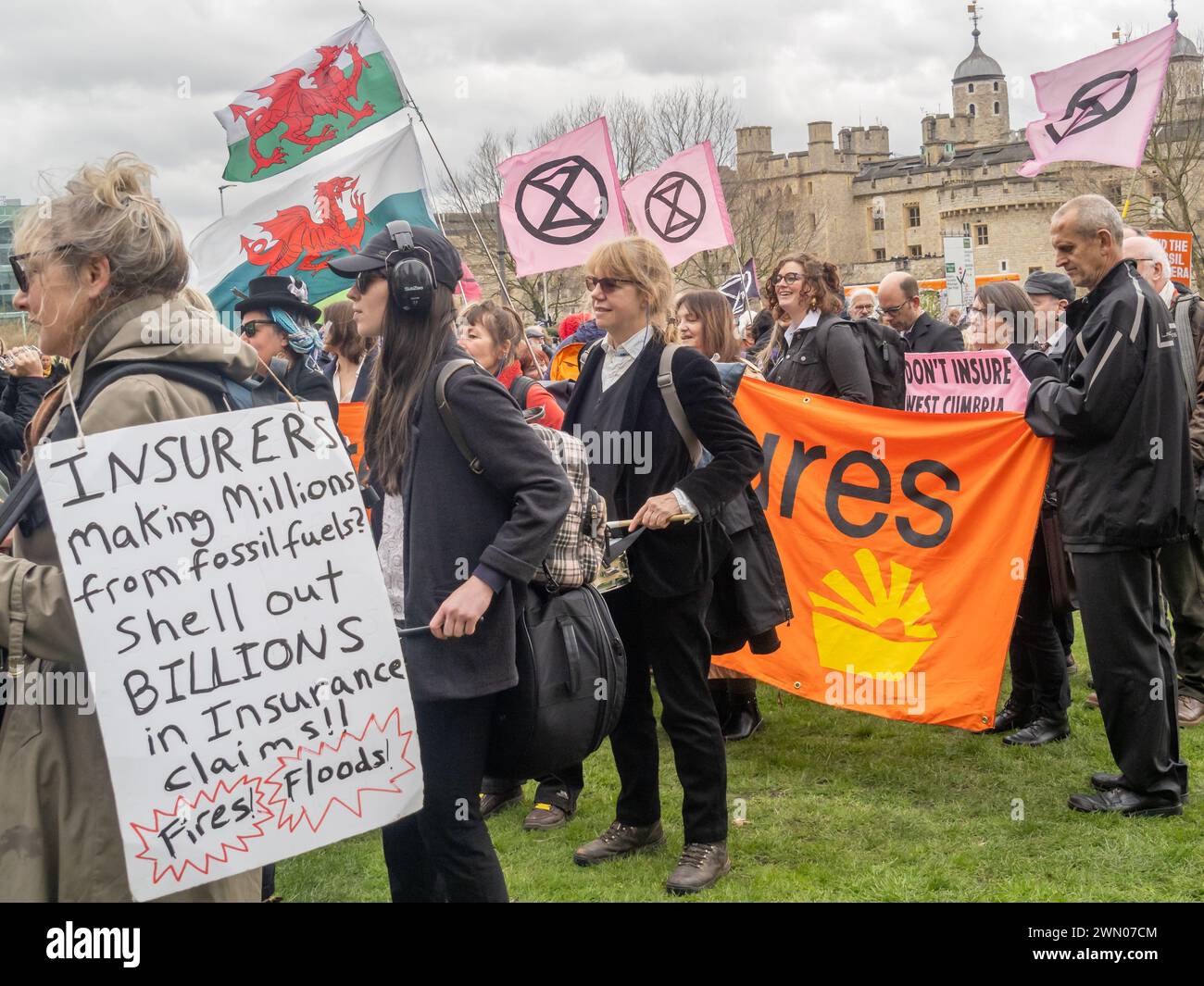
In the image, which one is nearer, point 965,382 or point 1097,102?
point 965,382

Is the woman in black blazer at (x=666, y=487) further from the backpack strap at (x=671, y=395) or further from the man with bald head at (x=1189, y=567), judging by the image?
the man with bald head at (x=1189, y=567)

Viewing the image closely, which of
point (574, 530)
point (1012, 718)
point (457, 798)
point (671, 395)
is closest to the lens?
point (457, 798)

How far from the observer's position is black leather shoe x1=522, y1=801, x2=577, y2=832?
5.26m

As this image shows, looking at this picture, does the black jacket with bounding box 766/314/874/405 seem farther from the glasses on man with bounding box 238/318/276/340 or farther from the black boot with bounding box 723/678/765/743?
the glasses on man with bounding box 238/318/276/340

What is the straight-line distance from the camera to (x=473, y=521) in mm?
3107

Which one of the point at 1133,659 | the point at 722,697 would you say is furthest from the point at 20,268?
the point at 722,697

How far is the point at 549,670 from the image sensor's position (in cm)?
318

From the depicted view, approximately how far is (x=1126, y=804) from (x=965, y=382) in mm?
2398

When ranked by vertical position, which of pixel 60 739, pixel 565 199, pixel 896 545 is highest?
pixel 565 199

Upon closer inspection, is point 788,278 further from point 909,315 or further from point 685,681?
point 685,681

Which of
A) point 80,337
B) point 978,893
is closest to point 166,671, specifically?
point 80,337

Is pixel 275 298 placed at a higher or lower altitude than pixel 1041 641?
higher

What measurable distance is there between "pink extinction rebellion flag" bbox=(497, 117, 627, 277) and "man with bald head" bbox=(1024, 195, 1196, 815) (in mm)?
4020

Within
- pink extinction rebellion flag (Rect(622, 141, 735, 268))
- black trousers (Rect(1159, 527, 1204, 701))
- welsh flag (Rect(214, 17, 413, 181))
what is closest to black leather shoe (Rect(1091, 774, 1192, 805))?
black trousers (Rect(1159, 527, 1204, 701))
